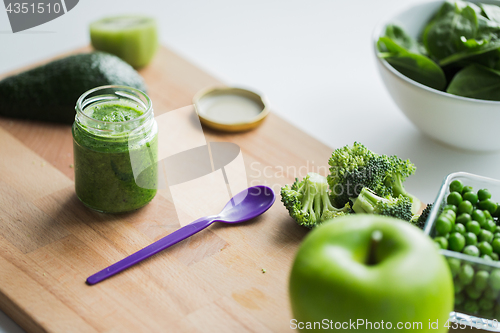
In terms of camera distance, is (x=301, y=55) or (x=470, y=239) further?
(x=301, y=55)

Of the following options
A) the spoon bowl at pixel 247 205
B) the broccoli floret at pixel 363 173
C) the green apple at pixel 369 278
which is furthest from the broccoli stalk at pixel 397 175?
the green apple at pixel 369 278

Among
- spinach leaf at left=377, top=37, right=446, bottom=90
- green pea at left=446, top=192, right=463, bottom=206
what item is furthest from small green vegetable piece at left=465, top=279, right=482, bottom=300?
spinach leaf at left=377, top=37, right=446, bottom=90

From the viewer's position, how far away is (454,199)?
3.98ft

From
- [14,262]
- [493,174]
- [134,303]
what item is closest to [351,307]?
[134,303]

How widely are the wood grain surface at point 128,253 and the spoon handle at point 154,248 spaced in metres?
0.02

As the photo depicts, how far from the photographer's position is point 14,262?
4.26 feet

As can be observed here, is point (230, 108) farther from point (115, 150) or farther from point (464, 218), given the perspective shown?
point (464, 218)

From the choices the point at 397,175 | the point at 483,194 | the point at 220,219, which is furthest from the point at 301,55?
the point at 483,194

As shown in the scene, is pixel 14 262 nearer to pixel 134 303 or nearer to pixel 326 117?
pixel 134 303

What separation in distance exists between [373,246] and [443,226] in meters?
0.24

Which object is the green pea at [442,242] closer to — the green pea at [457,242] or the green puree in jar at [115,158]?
the green pea at [457,242]

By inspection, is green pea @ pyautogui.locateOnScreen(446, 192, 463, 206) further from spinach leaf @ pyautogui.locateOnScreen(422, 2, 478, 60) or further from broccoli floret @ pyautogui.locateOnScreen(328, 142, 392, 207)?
spinach leaf @ pyautogui.locateOnScreen(422, 2, 478, 60)

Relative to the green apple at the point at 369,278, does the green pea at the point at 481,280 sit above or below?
below

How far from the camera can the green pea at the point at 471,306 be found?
1094 millimetres
